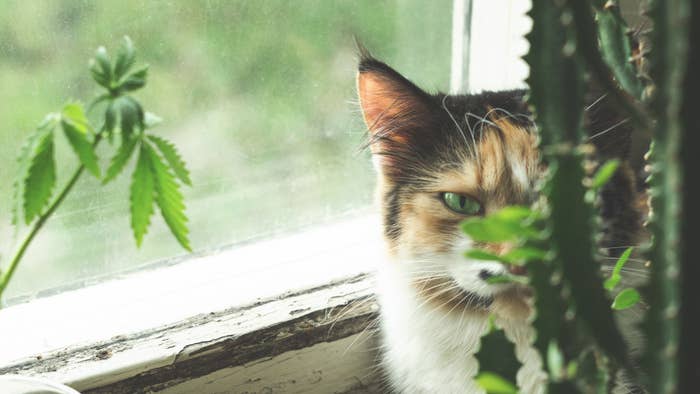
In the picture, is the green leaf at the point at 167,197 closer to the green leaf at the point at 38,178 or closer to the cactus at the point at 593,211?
the green leaf at the point at 38,178

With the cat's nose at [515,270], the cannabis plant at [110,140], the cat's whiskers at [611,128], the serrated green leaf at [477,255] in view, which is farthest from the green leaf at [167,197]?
the cat's whiskers at [611,128]

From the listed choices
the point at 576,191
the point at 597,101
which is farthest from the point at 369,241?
the point at 576,191

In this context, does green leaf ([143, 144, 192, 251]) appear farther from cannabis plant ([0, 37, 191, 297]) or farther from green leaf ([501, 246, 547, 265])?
green leaf ([501, 246, 547, 265])

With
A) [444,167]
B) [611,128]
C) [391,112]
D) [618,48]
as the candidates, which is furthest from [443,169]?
[618,48]

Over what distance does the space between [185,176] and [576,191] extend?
1.08 ft

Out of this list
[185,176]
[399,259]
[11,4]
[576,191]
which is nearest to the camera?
[576,191]

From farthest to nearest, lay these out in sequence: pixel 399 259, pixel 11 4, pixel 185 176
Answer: pixel 399 259
pixel 11 4
pixel 185 176

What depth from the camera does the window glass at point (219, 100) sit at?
2.70 feet

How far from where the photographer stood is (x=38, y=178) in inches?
19.3

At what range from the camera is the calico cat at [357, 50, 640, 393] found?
81 centimetres

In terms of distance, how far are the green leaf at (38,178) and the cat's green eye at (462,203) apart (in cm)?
51

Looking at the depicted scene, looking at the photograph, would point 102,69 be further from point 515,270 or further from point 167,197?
point 515,270

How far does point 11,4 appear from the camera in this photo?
77cm

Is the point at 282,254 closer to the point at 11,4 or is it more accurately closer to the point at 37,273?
the point at 37,273
